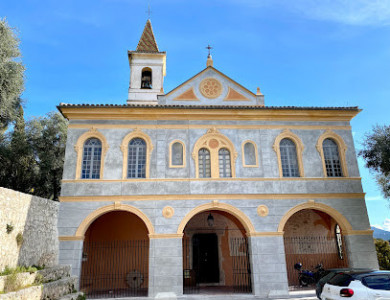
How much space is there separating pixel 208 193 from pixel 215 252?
4.46 metres

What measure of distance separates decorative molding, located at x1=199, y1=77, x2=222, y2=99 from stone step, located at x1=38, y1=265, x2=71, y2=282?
9975 millimetres

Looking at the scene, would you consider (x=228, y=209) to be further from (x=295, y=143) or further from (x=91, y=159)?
(x=91, y=159)

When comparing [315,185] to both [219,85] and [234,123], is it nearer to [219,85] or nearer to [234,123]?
[234,123]

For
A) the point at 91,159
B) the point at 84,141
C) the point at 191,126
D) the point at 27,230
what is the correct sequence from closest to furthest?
the point at 27,230 → the point at 91,159 → the point at 84,141 → the point at 191,126

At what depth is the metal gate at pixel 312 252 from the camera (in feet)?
52.1

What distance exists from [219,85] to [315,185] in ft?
22.4

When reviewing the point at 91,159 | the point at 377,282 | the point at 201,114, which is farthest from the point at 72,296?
the point at 377,282

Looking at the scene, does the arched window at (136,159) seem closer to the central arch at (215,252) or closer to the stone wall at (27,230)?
the stone wall at (27,230)

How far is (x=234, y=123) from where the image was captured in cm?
Answer: 1481

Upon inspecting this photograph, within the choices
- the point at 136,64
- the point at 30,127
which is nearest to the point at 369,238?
the point at 136,64

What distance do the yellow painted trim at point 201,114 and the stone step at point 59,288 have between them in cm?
712

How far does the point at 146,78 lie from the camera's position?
73.5 feet

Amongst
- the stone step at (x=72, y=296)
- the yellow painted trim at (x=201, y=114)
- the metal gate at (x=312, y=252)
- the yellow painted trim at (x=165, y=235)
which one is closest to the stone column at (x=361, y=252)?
the metal gate at (x=312, y=252)

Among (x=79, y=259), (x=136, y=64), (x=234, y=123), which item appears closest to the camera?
(x=79, y=259)
